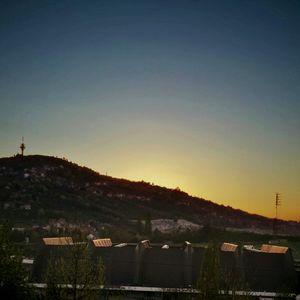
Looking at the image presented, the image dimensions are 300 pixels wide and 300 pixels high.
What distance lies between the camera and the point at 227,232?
97.4m

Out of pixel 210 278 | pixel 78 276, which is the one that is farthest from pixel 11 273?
pixel 210 278

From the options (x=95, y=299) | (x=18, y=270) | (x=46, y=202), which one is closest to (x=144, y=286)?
(x=95, y=299)

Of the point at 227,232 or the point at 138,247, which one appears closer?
the point at 138,247

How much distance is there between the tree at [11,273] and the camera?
22.1 m

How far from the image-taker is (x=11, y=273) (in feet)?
73.1

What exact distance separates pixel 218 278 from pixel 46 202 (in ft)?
335

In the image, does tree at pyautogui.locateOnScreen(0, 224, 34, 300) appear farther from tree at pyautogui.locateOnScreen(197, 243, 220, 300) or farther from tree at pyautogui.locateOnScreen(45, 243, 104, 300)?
tree at pyautogui.locateOnScreen(197, 243, 220, 300)

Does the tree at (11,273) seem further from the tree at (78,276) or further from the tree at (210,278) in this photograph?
the tree at (210,278)

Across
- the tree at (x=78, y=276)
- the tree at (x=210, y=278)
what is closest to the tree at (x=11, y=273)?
the tree at (x=78, y=276)

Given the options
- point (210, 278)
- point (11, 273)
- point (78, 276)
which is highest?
point (210, 278)

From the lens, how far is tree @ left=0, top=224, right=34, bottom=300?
2211 centimetres

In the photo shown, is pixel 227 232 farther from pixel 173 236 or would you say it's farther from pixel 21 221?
pixel 21 221

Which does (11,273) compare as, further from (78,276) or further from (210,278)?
(210,278)

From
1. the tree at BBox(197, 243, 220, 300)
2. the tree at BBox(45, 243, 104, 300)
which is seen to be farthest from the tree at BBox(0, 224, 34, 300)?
the tree at BBox(197, 243, 220, 300)
